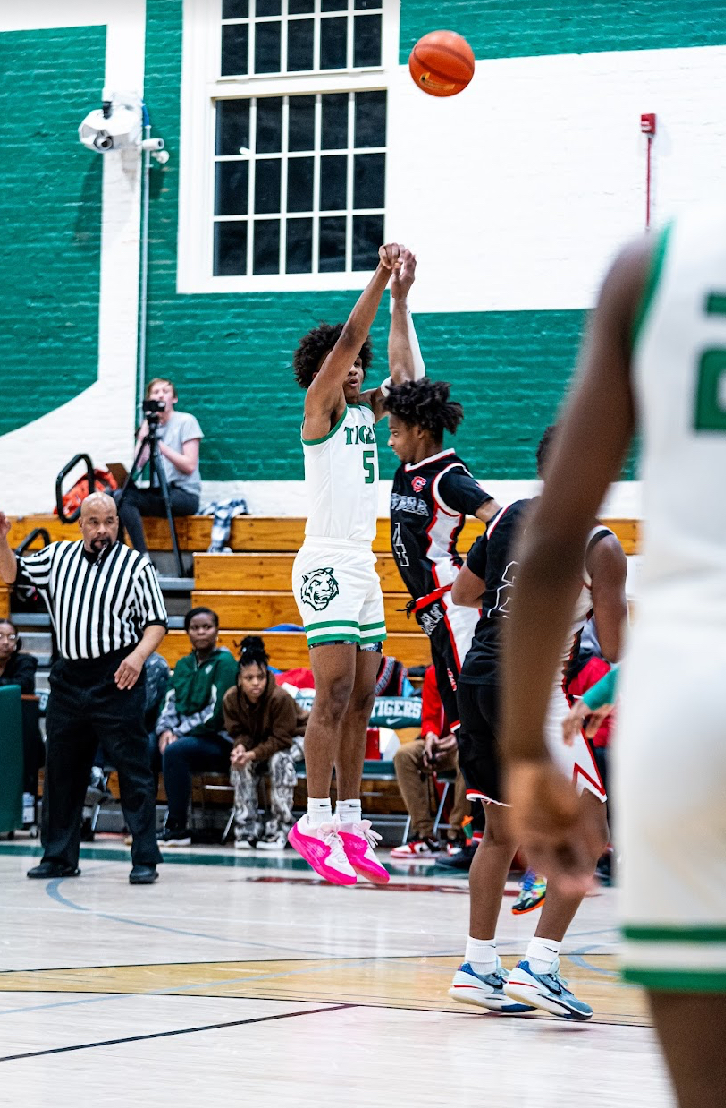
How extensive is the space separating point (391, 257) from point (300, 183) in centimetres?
→ 895

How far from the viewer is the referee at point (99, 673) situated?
8.55m

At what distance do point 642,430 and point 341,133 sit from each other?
13555 millimetres

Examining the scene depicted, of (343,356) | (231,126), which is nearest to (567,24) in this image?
(231,126)

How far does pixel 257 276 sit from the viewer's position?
14.7 m

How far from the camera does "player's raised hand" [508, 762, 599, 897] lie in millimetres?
1512

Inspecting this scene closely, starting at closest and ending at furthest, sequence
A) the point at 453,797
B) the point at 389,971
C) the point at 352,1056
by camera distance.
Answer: the point at 352,1056, the point at 389,971, the point at 453,797

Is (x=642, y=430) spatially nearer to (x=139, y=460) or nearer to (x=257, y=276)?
(x=139, y=460)

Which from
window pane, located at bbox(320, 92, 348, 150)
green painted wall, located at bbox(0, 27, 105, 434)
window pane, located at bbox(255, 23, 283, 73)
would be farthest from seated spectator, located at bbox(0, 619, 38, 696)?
window pane, located at bbox(255, 23, 283, 73)

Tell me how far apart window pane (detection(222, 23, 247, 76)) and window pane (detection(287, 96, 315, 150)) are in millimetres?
592

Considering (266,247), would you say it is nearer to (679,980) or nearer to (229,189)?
(229,189)

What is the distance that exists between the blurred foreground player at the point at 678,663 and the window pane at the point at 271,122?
45.1 ft

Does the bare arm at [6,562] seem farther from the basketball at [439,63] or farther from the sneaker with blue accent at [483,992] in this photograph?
the sneaker with blue accent at [483,992]

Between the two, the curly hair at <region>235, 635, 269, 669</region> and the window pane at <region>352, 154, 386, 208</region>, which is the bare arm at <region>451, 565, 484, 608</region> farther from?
the window pane at <region>352, 154, 386, 208</region>

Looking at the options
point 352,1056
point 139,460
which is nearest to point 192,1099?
point 352,1056
